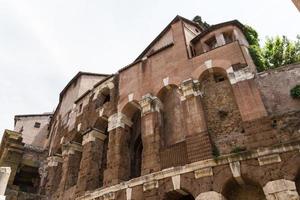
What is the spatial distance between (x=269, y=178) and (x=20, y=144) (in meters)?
16.9

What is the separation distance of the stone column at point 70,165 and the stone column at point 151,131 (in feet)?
18.6

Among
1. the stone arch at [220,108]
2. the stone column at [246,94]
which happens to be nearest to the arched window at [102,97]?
the stone arch at [220,108]

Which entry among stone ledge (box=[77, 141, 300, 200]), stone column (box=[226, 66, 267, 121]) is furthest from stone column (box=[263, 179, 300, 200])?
stone column (box=[226, 66, 267, 121])

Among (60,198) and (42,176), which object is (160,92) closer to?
(60,198)

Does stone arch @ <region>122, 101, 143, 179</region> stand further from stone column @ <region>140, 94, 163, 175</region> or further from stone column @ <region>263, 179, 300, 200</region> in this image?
stone column @ <region>263, 179, 300, 200</region>

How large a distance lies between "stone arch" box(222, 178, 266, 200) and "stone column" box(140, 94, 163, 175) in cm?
281

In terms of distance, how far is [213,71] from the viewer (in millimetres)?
11742

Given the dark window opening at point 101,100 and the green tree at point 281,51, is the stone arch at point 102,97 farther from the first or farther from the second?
the green tree at point 281,51

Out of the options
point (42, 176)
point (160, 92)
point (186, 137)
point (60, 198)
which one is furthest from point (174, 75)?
point (42, 176)

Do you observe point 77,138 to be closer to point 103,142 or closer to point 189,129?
point 103,142

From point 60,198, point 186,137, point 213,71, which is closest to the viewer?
point 186,137

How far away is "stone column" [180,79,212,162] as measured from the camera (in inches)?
380

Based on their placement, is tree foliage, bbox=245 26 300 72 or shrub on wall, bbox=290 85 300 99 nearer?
shrub on wall, bbox=290 85 300 99

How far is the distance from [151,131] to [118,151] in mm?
1967
